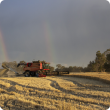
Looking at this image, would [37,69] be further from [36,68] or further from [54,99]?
[54,99]

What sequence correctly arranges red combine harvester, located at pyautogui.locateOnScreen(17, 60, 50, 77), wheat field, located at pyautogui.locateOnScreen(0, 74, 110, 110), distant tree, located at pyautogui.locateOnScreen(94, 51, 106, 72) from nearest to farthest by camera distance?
wheat field, located at pyautogui.locateOnScreen(0, 74, 110, 110), red combine harvester, located at pyautogui.locateOnScreen(17, 60, 50, 77), distant tree, located at pyautogui.locateOnScreen(94, 51, 106, 72)

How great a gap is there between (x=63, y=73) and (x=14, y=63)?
37835 millimetres

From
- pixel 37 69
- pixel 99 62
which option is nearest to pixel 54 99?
pixel 37 69

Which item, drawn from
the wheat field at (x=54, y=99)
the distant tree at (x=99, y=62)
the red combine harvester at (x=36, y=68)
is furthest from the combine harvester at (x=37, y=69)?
the distant tree at (x=99, y=62)

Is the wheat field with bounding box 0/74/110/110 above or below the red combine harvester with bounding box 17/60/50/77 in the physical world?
below

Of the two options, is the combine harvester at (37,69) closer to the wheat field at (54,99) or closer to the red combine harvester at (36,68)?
the red combine harvester at (36,68)

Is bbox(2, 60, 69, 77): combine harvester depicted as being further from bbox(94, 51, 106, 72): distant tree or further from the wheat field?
bbox(94, 51, 106, 72): distant tree

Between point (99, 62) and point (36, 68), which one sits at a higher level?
point (99, 62)

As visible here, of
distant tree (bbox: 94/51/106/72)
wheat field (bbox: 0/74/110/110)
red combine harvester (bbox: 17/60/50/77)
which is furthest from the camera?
distant tree (bbox: 94/51/106/72)

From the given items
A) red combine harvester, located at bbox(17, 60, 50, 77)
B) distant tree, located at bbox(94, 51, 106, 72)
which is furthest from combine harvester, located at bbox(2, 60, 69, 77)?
distant tree, located at bbox(94, 51, 106, 72)

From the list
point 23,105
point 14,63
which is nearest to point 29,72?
Result: point 23,105

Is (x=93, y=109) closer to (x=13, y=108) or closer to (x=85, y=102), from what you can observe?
(x=85, y=102)

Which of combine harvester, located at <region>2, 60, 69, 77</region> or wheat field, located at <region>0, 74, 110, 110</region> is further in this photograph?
combine harvester, located at <region>2, 60, 69, 77</region>

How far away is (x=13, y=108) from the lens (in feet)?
16.9
